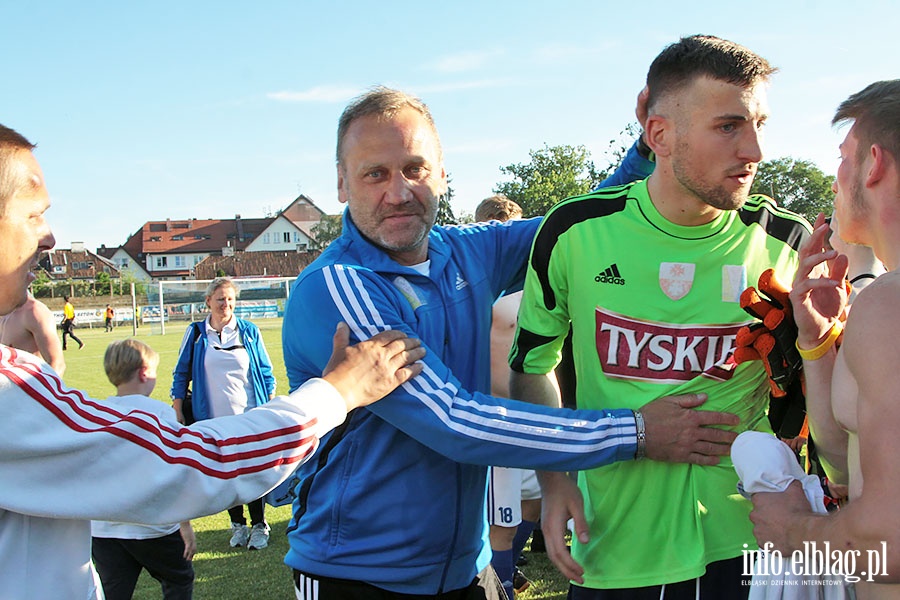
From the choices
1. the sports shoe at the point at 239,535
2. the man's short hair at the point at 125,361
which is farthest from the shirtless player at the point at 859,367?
the sports shoe at the point at 239,535

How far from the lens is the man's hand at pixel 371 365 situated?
88.0 inches

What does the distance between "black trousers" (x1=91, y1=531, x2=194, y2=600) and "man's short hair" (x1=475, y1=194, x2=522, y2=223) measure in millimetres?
3323

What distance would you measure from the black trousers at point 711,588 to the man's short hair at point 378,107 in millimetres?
1822

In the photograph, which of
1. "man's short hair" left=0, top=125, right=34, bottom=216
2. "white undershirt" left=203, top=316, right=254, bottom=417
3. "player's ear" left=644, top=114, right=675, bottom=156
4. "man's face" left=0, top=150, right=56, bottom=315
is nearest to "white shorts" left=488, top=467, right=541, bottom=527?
"player's ear" left=644, top=114, right=675, bottom=156

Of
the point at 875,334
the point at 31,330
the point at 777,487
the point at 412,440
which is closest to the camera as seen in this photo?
the point at 875,334

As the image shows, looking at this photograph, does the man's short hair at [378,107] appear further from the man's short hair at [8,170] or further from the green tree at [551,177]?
the green tree at [551,177]

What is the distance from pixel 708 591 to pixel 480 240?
160 centimetres

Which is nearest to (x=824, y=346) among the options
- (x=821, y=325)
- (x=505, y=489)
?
(x=821, y=325)

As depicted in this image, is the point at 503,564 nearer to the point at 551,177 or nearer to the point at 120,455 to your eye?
the point at 120,455

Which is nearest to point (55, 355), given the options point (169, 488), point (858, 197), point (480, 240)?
point (480, 240)

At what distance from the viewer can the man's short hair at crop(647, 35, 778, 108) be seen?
2.45 m

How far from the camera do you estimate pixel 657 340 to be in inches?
97.8

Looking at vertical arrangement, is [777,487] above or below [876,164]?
below

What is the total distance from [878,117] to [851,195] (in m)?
0.22
